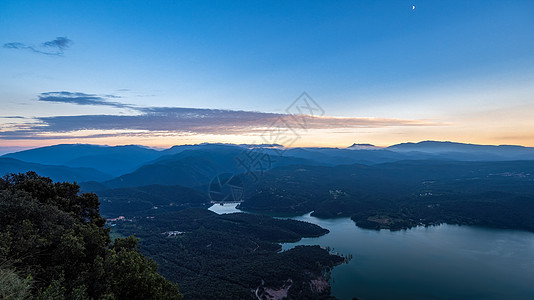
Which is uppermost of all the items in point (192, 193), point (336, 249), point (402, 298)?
point (402, 298)

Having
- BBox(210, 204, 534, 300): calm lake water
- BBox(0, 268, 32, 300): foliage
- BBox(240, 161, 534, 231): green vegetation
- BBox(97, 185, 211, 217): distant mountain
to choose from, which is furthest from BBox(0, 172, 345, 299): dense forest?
BBox(240, 161, 534, 231): green vegetation

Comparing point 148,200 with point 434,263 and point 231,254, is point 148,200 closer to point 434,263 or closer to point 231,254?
point 231,254

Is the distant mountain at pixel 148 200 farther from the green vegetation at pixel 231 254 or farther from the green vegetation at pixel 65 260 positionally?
the green vegetation at pixel 65 260

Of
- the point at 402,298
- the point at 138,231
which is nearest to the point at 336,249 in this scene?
the point at 402,298

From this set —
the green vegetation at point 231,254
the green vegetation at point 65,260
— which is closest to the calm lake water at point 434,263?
the green vegetation at point 231,254

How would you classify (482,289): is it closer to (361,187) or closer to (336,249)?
(336,249)

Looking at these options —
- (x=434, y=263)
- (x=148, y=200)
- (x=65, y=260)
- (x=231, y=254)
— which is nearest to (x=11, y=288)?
(x=65, y=260)

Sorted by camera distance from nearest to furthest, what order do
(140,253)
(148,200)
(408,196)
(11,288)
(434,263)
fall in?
(11,288) < (140,253) < (434,263) < (408,196) < (148,200)
